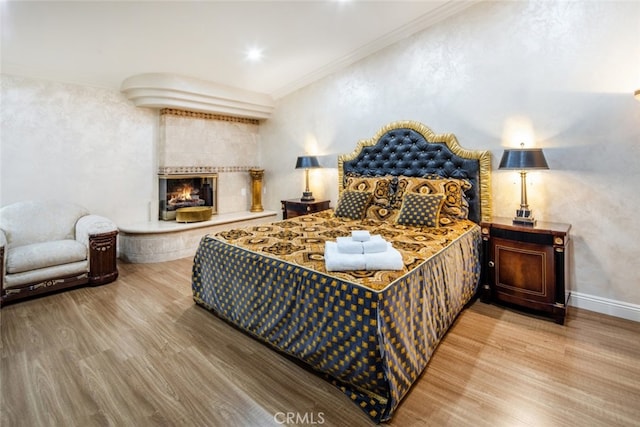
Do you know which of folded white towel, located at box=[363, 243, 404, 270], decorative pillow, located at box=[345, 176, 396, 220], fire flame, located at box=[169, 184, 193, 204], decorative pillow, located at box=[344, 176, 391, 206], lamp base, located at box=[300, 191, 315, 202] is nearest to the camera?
folded white towel, located at box=[363, 243, 404, 270]

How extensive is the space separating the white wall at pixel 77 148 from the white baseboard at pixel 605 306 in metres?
5.43

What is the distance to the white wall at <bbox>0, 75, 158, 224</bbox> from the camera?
3549 millimetres

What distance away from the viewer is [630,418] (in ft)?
4.91

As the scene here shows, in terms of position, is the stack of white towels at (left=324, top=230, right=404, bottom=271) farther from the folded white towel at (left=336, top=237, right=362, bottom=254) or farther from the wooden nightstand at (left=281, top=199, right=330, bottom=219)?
the wooden nightstand at (left=281, top=199, right=330, bottom=219)

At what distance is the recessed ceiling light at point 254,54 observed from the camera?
379 cm

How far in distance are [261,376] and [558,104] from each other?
332 centimetres

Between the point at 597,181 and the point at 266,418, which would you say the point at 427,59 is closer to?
the point at 597,181

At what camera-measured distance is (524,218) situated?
269 cm

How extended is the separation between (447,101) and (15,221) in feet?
16.1

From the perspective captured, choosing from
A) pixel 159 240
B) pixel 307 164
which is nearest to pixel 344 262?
pixel 307 164

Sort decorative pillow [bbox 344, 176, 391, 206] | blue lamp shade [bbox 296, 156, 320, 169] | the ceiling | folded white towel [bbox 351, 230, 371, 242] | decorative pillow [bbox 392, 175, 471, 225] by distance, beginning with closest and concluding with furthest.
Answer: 1. folded white towel [bbox 351, 230, 371, 242]
2. the ceiling
3. decorative pillow [bbox 392, 175, 471, 225]
4. decorative pillow [bbox 344, 176, 391, 206]
5. blue lamp shade [bbox 296, 156, 320, 169]

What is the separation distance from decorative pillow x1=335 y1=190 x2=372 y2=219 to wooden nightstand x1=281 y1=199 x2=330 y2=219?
2.85ft

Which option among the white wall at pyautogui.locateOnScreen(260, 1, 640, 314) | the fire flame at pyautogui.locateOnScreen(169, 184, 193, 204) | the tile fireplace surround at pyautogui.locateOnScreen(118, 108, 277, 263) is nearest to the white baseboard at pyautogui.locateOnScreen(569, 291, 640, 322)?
the white wall at pyautogui.locateOnScreen(260, 1, 640, 314)

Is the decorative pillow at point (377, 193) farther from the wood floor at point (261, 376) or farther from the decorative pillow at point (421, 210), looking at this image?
the wood floor at point (261, 376)
